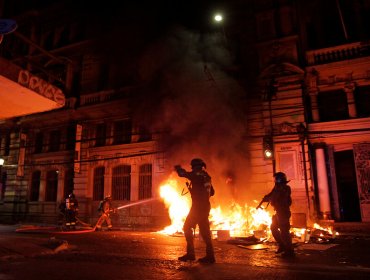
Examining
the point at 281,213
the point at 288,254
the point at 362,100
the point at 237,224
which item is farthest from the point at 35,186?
the point at 362,100

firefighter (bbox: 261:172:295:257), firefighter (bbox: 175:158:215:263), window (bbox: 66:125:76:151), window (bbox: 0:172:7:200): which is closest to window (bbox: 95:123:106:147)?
window (bbox: 66:125:76:151)

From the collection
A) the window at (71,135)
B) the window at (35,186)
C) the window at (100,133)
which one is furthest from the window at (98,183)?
the window at (35,186)

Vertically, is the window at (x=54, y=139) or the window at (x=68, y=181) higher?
the window at (x=54, y=139)

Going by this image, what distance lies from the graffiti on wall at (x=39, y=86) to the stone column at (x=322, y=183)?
1074cm

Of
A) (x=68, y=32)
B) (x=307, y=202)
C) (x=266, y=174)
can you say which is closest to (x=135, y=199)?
(x=266, y=174)

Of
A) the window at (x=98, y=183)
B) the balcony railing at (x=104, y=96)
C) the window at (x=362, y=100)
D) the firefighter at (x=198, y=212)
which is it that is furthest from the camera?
the window at (x=98, y=183)

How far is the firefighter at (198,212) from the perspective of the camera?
5.60 metres

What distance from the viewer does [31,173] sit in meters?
21.1

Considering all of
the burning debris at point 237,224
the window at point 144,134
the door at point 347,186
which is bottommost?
the burning debris at point 237,224

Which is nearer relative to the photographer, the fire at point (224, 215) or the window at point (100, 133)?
the fire at point (224, 215)

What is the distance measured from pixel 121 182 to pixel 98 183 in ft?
5.56

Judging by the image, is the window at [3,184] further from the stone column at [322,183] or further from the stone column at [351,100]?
the stone column at [351,100]

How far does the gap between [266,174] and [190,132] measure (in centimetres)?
386

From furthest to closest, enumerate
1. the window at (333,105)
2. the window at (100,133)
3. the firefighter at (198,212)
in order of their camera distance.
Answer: the window at (100,133) → the window at (333,105) → the firefighter at (198,212)
